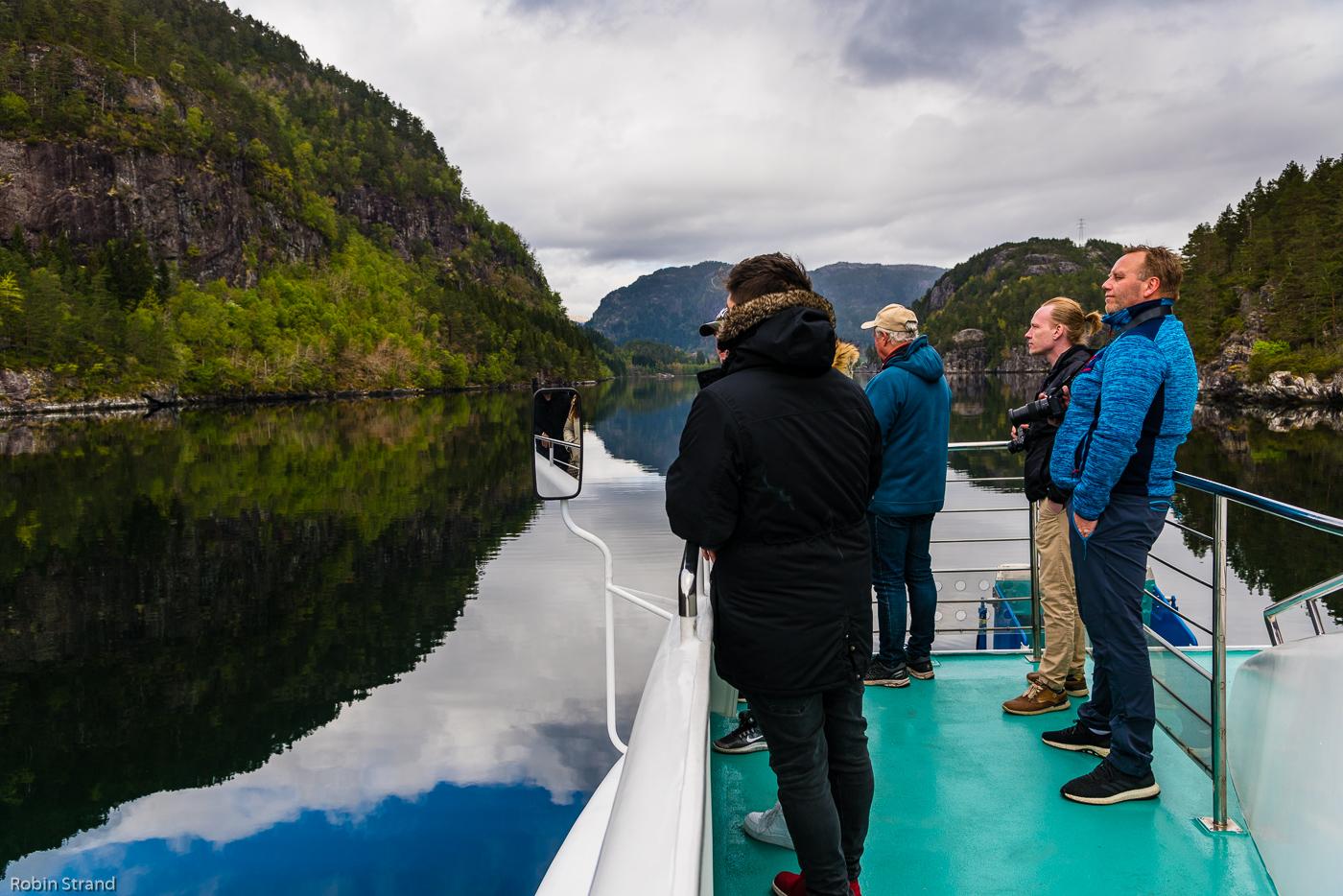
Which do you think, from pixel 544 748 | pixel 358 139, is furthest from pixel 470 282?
pixel 544 748

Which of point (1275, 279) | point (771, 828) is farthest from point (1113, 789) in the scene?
point (1275, 279)

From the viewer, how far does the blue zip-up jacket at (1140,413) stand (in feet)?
9.89

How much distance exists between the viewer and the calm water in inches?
291

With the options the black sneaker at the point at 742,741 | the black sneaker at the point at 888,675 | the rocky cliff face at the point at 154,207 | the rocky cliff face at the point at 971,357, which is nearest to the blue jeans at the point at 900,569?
the black sneaker at the point at 888,675

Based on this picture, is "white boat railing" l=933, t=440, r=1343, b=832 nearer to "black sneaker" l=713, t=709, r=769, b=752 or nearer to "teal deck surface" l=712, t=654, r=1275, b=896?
"teal deck surface" l=712, t=654, r=1275, b=896

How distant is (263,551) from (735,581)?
16925mm

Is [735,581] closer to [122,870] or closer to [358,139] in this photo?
[122,870]

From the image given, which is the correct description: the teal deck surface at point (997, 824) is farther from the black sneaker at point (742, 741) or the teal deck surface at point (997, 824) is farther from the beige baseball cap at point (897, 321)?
the beige baseball cap at point (897, 321)

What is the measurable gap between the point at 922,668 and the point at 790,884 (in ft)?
7.67

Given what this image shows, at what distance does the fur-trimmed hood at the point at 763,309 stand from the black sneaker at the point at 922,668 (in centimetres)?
305

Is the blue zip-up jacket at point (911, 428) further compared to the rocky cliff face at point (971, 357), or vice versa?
the rocky cliff face at point (971, 357)

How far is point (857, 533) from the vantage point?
2381 millimetres

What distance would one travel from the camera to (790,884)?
270 cm

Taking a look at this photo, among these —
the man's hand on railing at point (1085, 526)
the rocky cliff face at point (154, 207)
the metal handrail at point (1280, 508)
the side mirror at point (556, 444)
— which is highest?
the rocky cliff face at point (154, 207)
